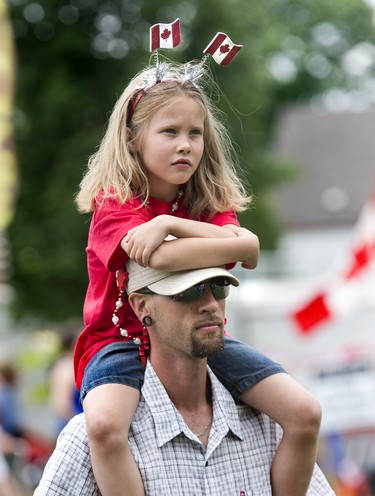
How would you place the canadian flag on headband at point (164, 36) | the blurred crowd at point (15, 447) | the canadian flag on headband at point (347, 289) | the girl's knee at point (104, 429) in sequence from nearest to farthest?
the girl's knee at point (104, 429)
the canadian flag on headband at point (164, 36)
the canadian flag on headband at point (347, 289)
the blurred crowd at point (15, 447)

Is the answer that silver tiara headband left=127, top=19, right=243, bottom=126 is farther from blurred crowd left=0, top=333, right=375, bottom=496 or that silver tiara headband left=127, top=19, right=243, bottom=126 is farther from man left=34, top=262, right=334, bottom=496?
blurred crowd left=0, top=333, right=375, bottom=496

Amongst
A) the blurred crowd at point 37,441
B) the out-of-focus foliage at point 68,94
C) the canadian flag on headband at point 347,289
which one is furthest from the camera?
the out-of-focus foliage at point 68,94

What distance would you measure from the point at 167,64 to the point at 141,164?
0.38 meters

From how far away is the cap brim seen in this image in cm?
349

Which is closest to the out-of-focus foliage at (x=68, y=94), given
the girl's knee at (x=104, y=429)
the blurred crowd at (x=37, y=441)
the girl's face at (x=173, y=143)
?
the blurred crowd at (x=37, y=441)

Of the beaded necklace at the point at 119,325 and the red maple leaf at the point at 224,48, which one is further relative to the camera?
the red maple leaf at the point at 224,48

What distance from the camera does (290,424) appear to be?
3697 millimetres

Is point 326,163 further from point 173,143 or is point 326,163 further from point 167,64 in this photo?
point 173,143

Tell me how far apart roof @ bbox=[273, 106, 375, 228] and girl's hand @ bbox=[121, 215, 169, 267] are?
45.9m

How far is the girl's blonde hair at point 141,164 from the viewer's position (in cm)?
373

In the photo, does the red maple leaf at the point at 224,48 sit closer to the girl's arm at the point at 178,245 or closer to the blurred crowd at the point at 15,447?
the girl's arm at the point at 178,245

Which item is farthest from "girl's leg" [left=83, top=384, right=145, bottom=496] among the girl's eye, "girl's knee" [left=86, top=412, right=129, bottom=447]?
the girl's eye

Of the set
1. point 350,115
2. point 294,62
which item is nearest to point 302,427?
point 294,62

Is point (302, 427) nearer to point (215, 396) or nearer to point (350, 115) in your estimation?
point (215, 396)
